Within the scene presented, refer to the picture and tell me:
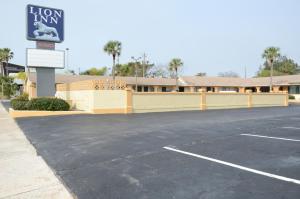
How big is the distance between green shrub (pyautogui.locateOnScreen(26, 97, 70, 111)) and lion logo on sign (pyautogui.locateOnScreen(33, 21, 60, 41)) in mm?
5213

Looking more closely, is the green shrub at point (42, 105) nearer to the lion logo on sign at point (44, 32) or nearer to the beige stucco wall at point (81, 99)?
the beige stucco wall at point (81, 99)

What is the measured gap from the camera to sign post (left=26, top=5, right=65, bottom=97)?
22.9 metres

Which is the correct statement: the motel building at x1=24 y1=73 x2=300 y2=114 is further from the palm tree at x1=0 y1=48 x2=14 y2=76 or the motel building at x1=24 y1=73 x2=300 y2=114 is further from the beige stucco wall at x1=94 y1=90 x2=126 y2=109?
the palm tree at x1=0 y1=48 x2=14 y2=76

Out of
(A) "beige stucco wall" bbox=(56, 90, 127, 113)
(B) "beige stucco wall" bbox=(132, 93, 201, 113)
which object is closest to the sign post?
(A) "beige stucco wall" bbox=(56, 90, 127, 113)

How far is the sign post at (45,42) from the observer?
22906 mm

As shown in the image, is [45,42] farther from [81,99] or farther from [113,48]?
[113,48]

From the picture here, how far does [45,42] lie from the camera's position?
2392 centimetres

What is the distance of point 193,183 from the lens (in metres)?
5.38

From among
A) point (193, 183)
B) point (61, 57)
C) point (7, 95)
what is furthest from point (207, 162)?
point (7, 95)

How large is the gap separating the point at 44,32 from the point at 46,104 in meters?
6.03

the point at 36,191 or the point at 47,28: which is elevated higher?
the point at 47,28

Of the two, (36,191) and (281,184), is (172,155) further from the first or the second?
(36,191)

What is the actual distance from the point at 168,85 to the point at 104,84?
31157 mm

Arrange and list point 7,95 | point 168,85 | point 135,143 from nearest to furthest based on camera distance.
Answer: point 135,143 < point 168,85 < point 7,95
